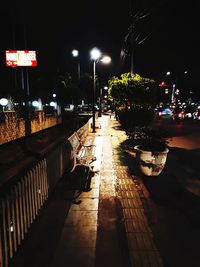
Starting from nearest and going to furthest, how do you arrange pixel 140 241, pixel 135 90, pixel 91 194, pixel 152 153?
pixel 140 241 → pixel 91 194 → pixel 152 153 → pixel 135 90

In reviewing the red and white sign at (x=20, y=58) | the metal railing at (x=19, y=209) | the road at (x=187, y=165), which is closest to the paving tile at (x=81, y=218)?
the metal railing at (x=19, y=209)

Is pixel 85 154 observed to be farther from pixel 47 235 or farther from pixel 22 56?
pixel 22 56

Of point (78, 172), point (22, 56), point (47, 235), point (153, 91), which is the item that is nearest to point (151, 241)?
point (47, 235)

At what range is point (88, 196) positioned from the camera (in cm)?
526

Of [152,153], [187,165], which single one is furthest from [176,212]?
[187,165]

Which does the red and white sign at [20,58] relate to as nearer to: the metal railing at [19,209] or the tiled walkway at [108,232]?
the tiled walkway at [108,232]

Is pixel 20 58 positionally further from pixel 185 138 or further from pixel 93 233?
pixel 93 233

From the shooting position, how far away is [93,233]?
12.3 ft

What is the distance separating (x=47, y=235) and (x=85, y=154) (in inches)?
142

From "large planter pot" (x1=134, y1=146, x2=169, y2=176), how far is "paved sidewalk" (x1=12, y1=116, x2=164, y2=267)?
84 cm

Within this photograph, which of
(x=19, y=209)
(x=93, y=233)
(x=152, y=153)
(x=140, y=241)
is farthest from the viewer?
(x=152, y=153)

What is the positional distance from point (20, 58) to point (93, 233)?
92.5 feet

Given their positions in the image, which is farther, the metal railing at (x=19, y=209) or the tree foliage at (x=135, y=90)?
the tree foliage at (x=135, y=90)

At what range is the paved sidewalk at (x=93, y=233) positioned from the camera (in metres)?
3.14
